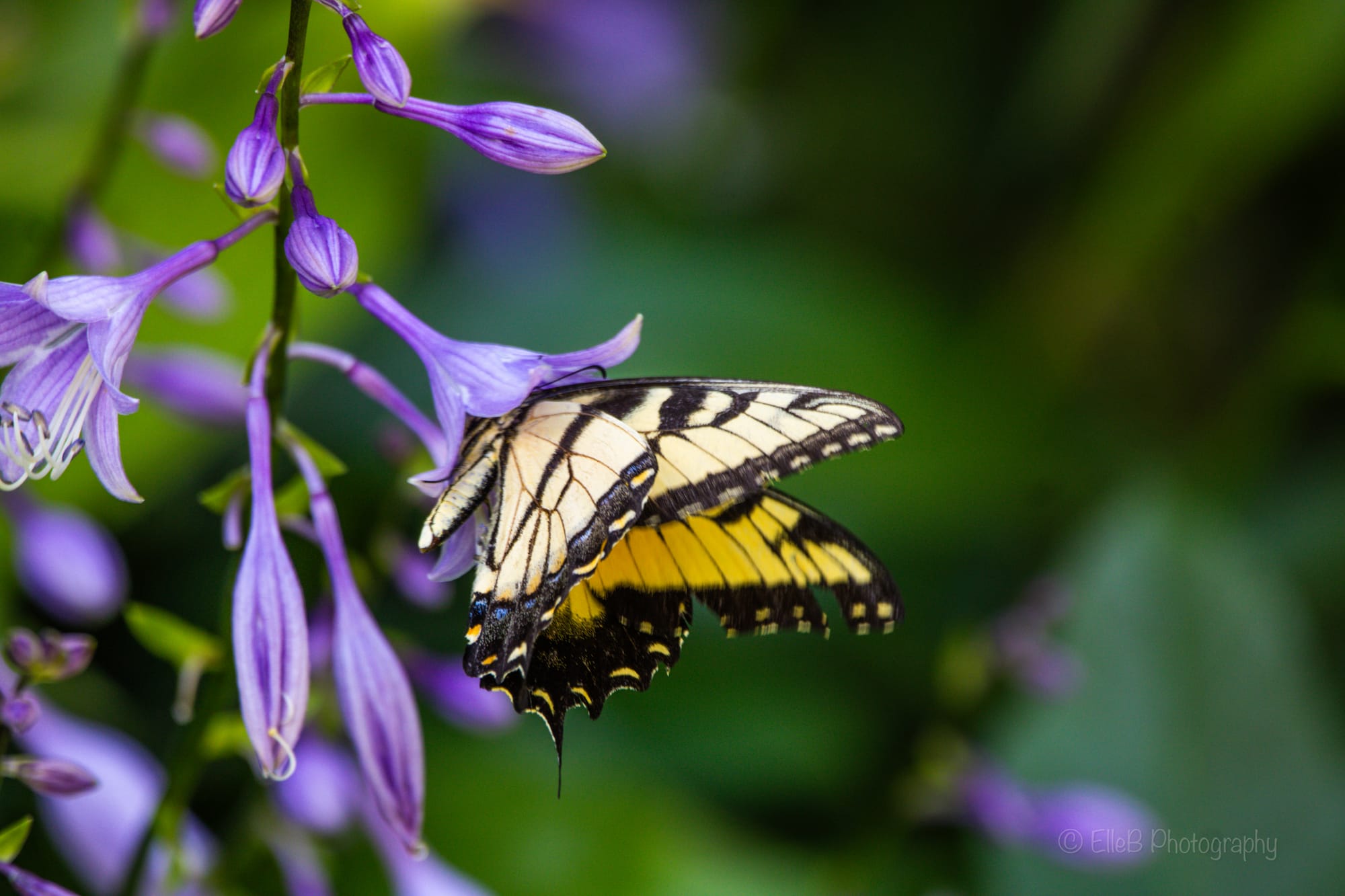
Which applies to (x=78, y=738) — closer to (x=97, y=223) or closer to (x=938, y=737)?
(x=97, y=223)

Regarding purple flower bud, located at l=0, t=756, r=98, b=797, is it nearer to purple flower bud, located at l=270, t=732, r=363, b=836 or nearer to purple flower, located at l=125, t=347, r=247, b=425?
purple flower bud, located at l=270, t=732, r=363, b=836

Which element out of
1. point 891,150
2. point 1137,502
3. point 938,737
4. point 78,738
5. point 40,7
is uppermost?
point 891,150

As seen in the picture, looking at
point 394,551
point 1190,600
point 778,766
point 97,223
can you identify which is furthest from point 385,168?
point 1190,600

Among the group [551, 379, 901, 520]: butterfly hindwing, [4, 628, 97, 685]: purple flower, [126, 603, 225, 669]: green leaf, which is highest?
[551, 379, 901, 520]: butterfly hindwing

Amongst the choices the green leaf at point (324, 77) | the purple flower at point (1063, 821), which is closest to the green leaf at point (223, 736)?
the green leaf at point (324, 77)

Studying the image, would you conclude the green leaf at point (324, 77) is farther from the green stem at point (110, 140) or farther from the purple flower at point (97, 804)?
the purple flower at point (97, 804)

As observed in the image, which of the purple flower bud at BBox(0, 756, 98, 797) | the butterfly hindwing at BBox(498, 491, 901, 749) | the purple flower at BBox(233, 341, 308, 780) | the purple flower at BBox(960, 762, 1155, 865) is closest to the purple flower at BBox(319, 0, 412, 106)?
the purple flower at BBox(233, 341, 308, 780)
